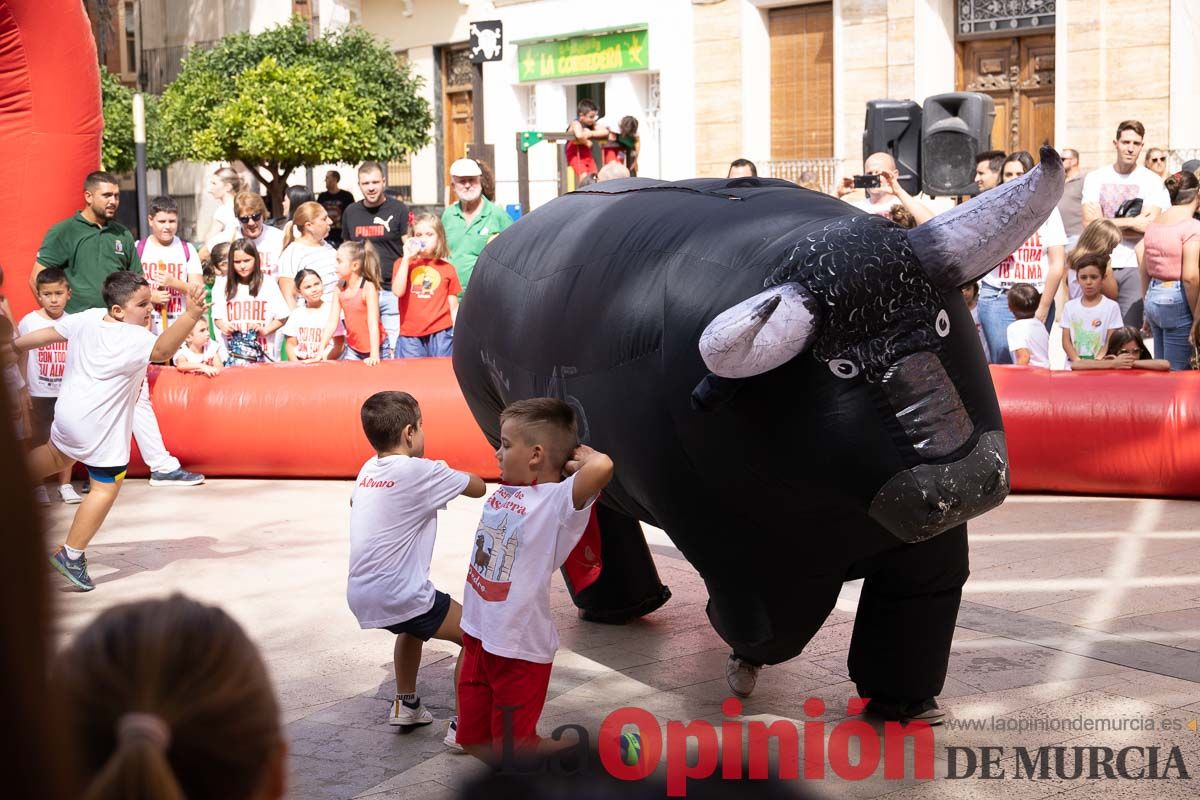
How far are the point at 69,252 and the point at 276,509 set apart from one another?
2172 mm

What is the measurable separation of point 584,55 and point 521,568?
2322cm

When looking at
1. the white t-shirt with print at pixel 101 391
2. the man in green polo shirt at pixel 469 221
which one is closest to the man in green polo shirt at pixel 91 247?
the white t-shirt with print at pixel 101 391

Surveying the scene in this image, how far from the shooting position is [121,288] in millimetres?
6781

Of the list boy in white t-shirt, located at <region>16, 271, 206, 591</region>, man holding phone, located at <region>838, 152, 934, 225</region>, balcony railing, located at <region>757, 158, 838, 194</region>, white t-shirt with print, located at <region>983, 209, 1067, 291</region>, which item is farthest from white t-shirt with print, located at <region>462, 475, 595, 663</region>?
balcony railing, located at <region>757, 158, 838, 194</region>

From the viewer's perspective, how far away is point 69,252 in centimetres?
885

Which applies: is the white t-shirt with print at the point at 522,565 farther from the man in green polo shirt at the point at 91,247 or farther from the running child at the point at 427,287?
the running child at the point at 427,287

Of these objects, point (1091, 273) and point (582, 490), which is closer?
point (582, 490)

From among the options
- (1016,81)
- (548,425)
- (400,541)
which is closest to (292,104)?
(1016,81)

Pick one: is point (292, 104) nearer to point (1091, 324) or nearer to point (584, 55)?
point (584, 55)

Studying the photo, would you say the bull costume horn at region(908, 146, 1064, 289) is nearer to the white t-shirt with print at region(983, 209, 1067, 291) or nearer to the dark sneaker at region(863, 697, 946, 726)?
the dark sneaker at region(863, 697, 946, 726)

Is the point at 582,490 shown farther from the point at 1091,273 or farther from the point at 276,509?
the point at 1091,273

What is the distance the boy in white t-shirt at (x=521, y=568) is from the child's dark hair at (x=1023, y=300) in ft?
19.4

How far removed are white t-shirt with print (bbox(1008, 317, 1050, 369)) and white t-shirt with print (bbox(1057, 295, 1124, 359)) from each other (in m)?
0.17

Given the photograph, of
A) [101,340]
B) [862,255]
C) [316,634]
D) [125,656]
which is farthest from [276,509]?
A: [125,656]
